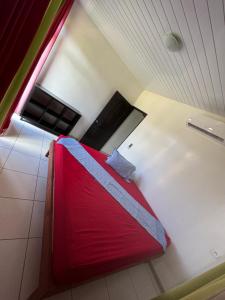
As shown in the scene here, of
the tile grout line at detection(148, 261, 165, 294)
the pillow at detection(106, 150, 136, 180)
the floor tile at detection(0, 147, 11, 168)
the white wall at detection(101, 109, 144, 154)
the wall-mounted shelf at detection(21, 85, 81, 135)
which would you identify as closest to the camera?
the tile grout line at detection(148, 261, 165, 294)

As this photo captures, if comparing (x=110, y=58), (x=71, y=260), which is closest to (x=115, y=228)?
(x=71, y=260)

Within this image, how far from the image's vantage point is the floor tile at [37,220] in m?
1.64

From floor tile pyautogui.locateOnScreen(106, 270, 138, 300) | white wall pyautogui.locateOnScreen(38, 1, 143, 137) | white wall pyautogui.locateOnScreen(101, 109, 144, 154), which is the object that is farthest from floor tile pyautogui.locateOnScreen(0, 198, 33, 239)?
white wall pyautogui.locateOnScreen(101, 109, 144, 154)

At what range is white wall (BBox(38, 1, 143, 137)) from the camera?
3.55 m

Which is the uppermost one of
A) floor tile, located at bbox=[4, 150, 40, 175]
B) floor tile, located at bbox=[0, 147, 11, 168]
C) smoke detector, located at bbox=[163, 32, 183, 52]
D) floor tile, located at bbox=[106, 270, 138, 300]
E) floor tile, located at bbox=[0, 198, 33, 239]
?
smoke detector, located at bbox=[163, 32, 183, 52]

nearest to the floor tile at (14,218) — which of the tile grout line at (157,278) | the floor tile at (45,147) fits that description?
the floor tile at (45,147)

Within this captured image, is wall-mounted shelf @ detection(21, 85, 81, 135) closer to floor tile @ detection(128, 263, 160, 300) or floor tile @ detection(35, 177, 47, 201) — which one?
floor tile @ detection(35, 177, 47, 201)

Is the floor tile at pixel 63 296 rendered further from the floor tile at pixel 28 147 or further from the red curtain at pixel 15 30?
the floor tile at pixel 28 147

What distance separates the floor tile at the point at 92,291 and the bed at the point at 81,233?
1.06 feet

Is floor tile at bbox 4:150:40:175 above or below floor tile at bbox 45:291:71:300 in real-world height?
below

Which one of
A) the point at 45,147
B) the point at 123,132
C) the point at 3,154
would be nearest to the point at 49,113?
the point at 45,147

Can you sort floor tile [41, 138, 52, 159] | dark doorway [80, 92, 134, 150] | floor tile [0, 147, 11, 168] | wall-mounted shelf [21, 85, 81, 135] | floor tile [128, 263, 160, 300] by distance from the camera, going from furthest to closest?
dark doorway [80, 92, 134, 150] → wall-mounted shelf [21, 85, 81, 135] → floor tile [41, 138, 52, 159] → floor tile [0, 147, 11, 168] → floor tile [128, 263, 160, 300]

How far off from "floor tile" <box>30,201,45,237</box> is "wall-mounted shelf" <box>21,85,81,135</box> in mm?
2606

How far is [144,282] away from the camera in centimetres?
193
